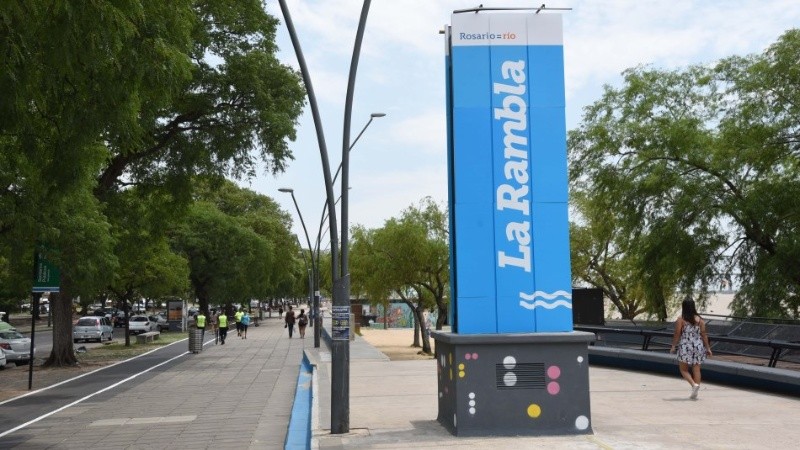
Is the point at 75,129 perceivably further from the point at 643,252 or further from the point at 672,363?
the point at 643,252

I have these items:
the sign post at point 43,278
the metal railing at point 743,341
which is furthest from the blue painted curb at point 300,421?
the metal railing at point 743,341

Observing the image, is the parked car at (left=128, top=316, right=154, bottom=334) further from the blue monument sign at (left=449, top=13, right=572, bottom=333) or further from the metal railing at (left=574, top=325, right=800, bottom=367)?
the blue monument sign at (left=449, top=13, right=572, bottom=333)

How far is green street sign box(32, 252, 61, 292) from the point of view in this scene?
21.2 metres

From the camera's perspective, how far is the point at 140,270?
4528cm

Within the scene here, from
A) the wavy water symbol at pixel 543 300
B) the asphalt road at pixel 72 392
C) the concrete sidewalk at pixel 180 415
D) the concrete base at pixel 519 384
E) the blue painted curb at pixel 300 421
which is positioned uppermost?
the wavy water symbol at pixel 543 300

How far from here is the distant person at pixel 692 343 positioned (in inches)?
502

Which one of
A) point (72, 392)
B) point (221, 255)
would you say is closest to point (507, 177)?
point (72, 392)

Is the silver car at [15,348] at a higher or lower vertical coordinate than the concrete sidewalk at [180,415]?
higher

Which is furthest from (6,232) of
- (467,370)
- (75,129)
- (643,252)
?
(643,252)

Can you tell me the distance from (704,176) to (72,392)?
20.1m

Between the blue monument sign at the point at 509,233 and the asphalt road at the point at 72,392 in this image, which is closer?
the blue monument sign at the point at 509,233

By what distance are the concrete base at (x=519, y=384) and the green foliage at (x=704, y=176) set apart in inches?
624

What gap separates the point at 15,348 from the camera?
1241 inches

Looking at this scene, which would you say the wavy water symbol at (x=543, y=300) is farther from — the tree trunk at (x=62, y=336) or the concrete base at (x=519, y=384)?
the tree trunk at (x=62, y=336)
